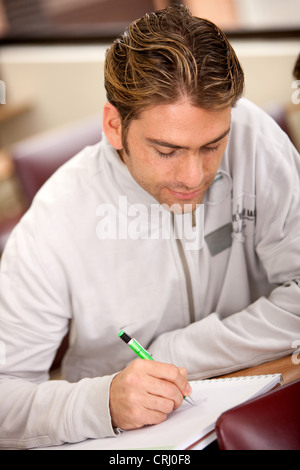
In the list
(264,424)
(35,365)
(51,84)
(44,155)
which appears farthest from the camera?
(51,84)

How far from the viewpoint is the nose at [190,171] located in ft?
3.19

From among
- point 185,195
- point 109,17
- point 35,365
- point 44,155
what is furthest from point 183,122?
point 109,17

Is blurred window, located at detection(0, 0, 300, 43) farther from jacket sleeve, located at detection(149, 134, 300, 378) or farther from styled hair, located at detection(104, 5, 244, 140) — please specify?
styled hair, located at detection(104, 5, 244, 140)

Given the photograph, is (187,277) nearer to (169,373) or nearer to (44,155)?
(169,373)

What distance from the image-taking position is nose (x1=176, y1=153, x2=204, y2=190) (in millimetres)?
973

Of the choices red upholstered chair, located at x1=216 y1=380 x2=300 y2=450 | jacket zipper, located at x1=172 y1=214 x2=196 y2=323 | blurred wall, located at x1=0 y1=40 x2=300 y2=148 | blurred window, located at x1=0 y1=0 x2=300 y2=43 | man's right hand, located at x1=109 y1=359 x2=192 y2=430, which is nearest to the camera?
red upholstered chair, located at x1=216 y1=380 x2=300 y2=450

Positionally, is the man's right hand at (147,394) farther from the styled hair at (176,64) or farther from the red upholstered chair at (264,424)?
the styled hair at (176,64)

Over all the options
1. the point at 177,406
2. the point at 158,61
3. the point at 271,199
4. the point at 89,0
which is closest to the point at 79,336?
the point at 177,406

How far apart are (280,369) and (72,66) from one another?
91.6 inches

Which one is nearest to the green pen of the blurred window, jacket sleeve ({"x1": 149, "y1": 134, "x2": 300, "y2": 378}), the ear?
jacket sleeve ({"x1": 149, "y1": 134, "x2": 300, "y2": 378})

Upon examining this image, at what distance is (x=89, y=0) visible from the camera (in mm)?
3098

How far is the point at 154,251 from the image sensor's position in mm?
1181


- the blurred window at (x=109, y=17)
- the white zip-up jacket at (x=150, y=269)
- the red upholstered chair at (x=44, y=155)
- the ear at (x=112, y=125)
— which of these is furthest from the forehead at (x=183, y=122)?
the blurred window at (x=109, y=17)

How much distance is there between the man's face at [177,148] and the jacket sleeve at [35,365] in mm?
268
